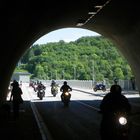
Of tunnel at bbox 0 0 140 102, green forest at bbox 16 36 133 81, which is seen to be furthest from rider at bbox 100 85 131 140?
green forest at bbox 16 36 133 81

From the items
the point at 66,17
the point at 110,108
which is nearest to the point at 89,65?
the point at 66,17

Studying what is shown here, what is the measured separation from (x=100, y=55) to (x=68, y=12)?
153 m

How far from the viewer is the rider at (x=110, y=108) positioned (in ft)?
29.5

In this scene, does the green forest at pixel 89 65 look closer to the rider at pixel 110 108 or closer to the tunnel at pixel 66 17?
the tunnel at pixel 66 17

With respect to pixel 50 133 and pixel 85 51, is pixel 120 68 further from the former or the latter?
pixel 50 133

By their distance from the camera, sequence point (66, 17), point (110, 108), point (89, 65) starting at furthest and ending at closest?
point (89, 65), point (66, 17), point (110, 108)

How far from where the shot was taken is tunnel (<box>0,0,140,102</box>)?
577 inches

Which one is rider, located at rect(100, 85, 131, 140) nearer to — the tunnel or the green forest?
the tunnel

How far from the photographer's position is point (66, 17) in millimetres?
23688

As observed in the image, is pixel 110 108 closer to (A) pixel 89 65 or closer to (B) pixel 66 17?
(B) pixel 66 17

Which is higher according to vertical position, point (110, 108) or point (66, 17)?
point (66, 17)

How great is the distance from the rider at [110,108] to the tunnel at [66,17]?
4551 millimetres

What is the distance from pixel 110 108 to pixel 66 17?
15012 millimetres

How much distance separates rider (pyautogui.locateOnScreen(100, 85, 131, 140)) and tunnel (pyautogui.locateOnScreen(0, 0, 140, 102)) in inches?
179
